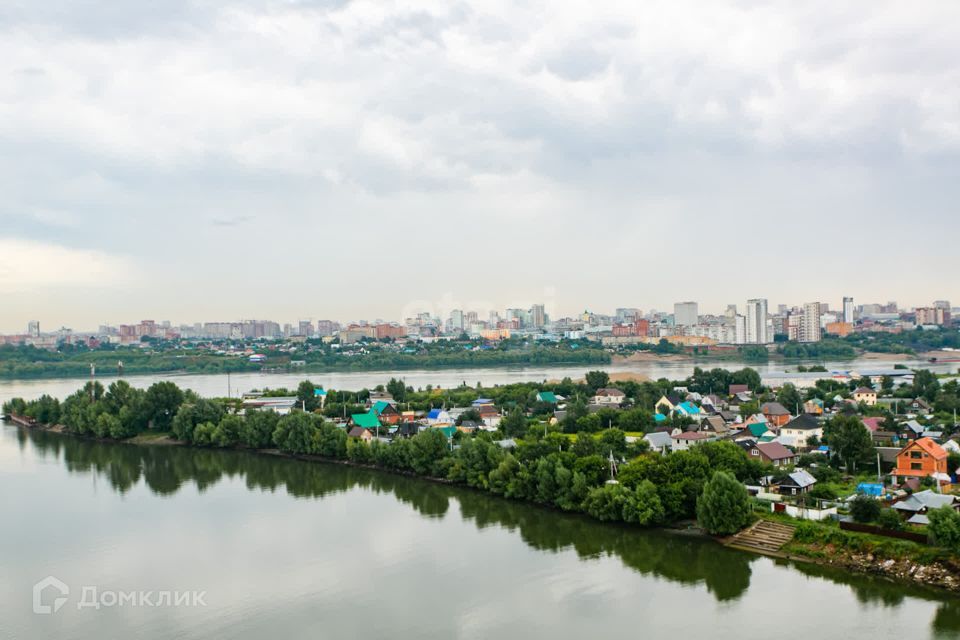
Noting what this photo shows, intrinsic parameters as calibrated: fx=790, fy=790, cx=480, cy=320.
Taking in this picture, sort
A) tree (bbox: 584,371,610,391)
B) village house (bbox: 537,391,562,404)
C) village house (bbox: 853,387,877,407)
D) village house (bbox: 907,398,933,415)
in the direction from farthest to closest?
tree (bbox: 584,371,610,391) < village house (bbox: 537,391,562,404) < village house (bbox: 853,387,877,407) < village house (bbox: 907,398,933,415)

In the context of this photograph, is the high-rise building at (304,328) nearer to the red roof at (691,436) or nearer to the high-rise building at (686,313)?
the high-rise building at (686,313)

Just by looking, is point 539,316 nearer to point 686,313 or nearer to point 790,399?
point 686,313

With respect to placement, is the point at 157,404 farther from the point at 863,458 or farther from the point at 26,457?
the point at 863,458

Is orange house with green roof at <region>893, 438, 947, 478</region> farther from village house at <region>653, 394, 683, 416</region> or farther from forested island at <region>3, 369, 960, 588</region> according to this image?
village house at <region>653, 394, 683, 416</region>

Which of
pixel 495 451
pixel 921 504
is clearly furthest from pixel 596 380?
pixel 921 504

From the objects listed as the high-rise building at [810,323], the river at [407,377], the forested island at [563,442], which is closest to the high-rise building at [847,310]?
the high-rise building at [810,323]

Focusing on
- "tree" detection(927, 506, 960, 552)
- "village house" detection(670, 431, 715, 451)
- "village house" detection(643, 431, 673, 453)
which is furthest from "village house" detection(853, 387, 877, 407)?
"tree" detection(927, 506, 960, 552)

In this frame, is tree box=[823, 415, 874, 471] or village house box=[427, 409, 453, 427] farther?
village house box=[427, 409, 453, 427]
